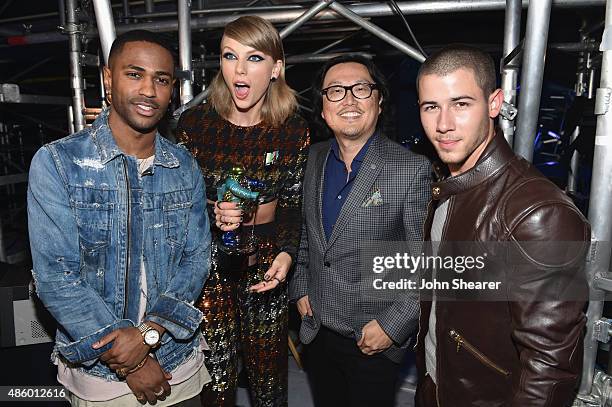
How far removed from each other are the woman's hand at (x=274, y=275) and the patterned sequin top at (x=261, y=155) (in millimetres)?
97

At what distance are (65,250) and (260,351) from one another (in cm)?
133

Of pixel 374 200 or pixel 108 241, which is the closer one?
pixel 108 241

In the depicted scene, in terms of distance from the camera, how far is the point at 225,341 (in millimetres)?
2545

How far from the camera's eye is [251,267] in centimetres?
261

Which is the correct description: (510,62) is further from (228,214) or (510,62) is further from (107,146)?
(107,146)

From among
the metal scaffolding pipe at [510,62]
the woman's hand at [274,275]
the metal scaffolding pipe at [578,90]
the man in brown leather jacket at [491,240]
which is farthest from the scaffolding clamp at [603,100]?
the metal scaffolding pipe at [578,90]

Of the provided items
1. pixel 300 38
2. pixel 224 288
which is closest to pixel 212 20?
pixel 300 38

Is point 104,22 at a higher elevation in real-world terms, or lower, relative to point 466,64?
higher

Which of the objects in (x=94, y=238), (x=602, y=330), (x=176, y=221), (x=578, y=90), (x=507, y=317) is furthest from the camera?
(x=578, y=90)

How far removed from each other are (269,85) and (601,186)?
6.18 feet

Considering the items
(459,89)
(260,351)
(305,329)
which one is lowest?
(260,351)

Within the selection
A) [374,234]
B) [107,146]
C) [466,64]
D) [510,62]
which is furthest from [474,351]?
[510,62]

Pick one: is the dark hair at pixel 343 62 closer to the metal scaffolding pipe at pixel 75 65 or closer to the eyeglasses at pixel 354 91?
the eyeglasses at pixel 354 91

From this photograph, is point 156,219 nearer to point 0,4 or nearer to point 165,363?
point 165,363
